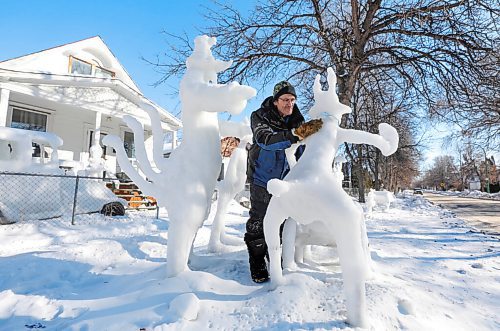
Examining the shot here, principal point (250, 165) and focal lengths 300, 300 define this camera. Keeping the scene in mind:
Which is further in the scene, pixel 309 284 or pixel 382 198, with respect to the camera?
pixel 382 198

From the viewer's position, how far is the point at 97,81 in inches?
450

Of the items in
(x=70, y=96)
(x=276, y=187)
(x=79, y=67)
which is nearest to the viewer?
(x=276, y=187)

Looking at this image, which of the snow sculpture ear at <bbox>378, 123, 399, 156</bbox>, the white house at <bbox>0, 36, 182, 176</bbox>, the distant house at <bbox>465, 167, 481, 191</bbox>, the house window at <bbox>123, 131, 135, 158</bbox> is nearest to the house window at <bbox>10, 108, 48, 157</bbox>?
the white house at <bbox>0, 36, 182, 176</bbox>

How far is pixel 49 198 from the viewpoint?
7.25m

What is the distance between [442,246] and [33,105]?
548 inches

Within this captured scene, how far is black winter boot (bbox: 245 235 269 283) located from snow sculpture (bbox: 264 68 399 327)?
344 mm

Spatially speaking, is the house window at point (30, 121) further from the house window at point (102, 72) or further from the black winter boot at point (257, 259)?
the black winter boot at point (257, 259)

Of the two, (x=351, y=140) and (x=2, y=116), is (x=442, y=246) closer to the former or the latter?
(x=351, y=140)

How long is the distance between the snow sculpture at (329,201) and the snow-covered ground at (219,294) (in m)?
0.25

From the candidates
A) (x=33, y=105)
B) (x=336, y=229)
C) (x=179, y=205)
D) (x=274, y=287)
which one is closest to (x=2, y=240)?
(x=179, y=205)

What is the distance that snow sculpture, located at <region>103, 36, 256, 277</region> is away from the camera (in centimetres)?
264

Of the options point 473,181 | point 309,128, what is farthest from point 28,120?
point 473,181

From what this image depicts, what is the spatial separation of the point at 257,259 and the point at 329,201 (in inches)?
43.8

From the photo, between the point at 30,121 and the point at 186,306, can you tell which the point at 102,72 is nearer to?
the point at 30,121
